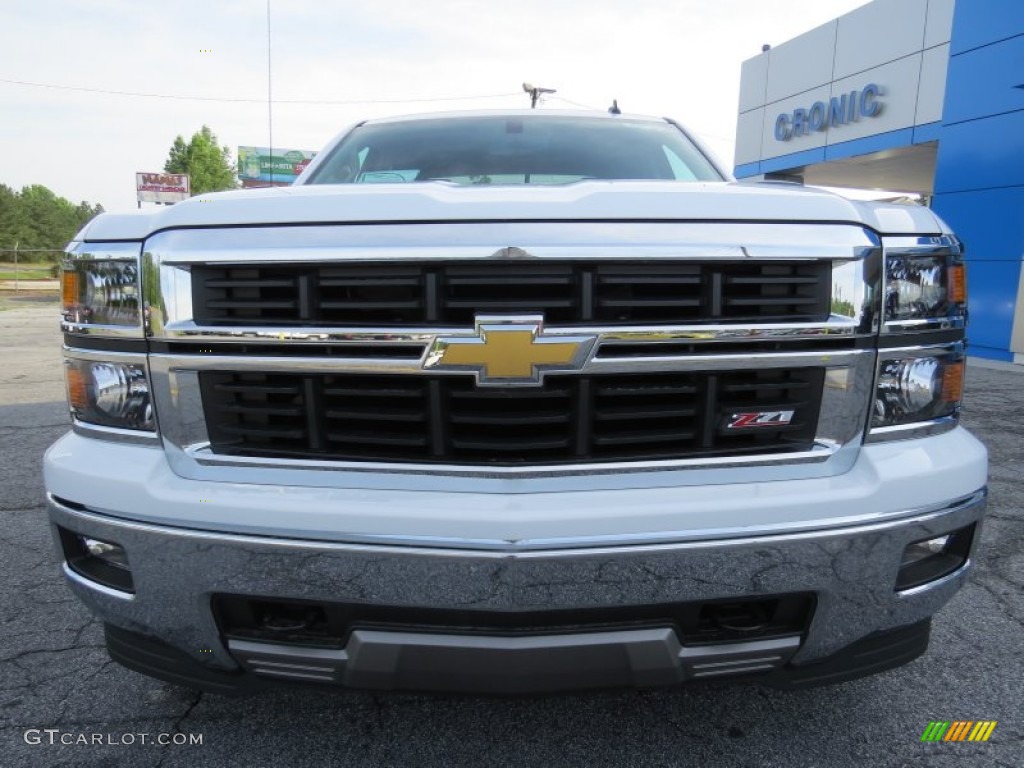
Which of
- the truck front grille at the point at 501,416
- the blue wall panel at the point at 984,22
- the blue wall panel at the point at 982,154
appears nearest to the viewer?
the truck front grille at the point at 501,416

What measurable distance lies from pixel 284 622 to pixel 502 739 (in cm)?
72

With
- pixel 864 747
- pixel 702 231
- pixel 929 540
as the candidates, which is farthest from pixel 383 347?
pixel 864 747

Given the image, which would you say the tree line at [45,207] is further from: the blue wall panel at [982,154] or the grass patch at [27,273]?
the blue wall panel at [982,154]

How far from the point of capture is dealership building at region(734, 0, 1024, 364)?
11430 millimetres

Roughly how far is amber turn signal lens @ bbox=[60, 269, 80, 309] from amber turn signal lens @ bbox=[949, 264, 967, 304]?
2009mm

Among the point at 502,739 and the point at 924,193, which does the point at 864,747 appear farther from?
the point at 924,193

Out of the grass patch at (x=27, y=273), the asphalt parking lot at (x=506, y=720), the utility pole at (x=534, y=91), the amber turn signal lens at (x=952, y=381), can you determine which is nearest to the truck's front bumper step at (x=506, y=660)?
the asphalt parking lot at (x=506, y=720)

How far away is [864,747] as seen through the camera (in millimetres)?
1867

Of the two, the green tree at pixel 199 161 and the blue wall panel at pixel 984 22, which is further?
the green tree at pixel 199 161

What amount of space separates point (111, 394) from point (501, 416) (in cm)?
89

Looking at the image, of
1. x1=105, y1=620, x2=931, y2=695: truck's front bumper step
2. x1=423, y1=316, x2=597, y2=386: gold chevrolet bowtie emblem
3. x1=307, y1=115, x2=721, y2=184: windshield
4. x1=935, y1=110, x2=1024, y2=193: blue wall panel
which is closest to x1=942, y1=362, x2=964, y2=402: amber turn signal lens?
x1=105, y1=620, x2=931, y2=695: truck's front bumper step

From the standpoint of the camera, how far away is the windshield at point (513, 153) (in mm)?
2748

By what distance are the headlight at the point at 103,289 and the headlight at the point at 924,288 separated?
166cm

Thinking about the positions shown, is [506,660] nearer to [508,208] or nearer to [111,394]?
[508,208]
